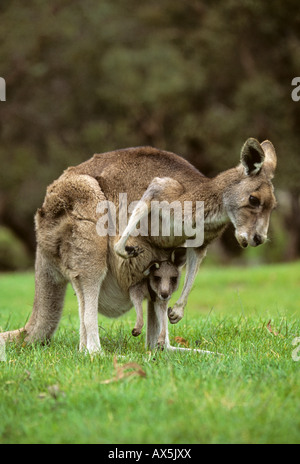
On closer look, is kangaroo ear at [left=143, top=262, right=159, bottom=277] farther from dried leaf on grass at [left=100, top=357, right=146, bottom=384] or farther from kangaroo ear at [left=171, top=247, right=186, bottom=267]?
dried leaf on grass at [left=100, top=357, right=146, bottom=384]

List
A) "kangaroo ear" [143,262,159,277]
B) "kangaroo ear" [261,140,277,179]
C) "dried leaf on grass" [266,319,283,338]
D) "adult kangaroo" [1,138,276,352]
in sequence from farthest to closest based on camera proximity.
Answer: "dried leaf on grass" [266,319,283,338], "kangaroo ear" [143,262,159,277], "kangaroo ear" [261,140,277,179], "adult kangaroo" [1,138,276,352]

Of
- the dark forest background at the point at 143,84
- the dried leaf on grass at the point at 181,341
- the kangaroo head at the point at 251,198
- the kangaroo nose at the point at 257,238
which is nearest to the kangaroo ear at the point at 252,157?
the kangaroo head at the point at 251,198

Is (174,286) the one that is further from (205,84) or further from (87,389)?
(205,84)

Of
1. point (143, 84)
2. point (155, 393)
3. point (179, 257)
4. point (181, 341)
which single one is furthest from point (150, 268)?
point (143, 84)

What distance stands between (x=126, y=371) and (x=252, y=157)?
154 centimetres

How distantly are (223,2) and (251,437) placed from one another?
13246mm

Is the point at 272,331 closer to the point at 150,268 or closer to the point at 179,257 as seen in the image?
the point at 179,257

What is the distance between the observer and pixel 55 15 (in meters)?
15.9

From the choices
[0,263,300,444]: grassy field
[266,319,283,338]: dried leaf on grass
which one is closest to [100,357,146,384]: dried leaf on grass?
[0,263,300,444]: grassy field

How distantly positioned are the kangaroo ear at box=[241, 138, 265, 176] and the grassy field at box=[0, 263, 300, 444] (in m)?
1.09

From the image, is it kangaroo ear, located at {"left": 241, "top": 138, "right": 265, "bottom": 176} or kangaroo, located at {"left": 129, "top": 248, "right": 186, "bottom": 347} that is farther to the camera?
kangaroo, located at {"left": 129, "top": 248, "right": 186, "bottom": 347}

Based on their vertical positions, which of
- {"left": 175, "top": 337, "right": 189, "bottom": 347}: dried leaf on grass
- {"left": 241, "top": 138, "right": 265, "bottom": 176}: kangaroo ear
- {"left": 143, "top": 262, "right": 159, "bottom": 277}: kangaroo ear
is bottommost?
{"left": 175, "top": 337, "right": 189, "bottom": 347}: dried leaf on grass

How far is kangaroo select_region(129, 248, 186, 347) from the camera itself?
163 inches

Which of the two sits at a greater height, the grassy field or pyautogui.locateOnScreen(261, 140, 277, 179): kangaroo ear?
pyautogui.locateOnScreen(261, 140, 277, 179): kangaroo ear
